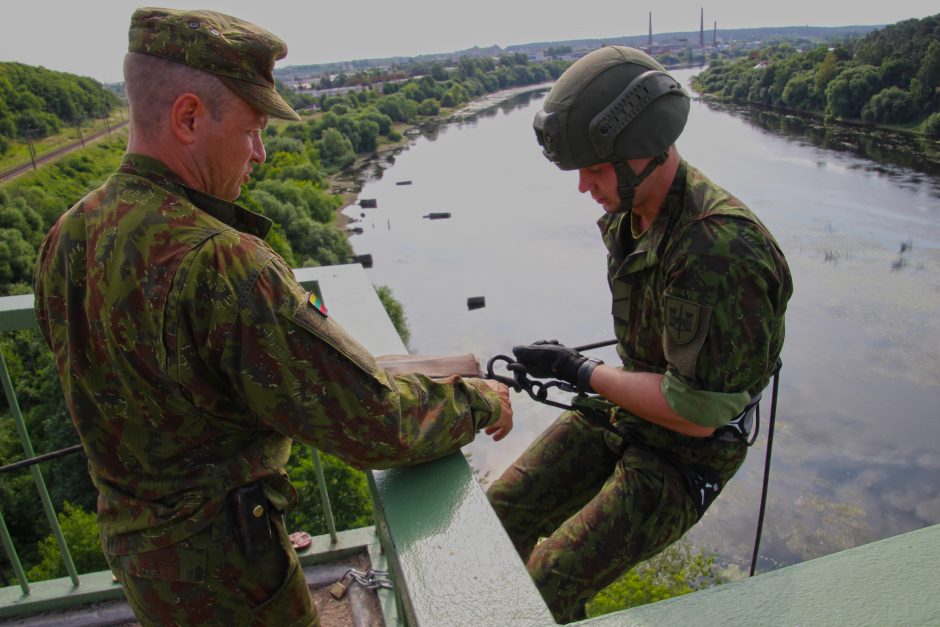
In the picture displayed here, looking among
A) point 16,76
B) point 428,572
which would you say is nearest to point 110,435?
point 428,572

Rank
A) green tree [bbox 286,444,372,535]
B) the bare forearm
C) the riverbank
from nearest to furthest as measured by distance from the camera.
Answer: the bare forearm, green tree [bbox 286,444,372,535], the riverbank

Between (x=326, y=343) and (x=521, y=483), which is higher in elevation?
(x=326, y=343)

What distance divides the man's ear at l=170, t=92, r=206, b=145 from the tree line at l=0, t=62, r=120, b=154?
78.2 meters

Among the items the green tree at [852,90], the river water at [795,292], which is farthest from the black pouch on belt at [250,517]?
the green tree at [852,90]

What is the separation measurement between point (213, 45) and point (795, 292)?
5790 cm

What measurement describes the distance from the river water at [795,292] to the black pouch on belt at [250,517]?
2969 cm

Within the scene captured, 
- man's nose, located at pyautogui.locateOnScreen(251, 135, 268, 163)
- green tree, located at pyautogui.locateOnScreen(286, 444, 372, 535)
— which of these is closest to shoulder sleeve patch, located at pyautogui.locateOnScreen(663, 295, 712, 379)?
man's nose, located at pyautogui.locateOnScreen(251, 135, 268, 163)

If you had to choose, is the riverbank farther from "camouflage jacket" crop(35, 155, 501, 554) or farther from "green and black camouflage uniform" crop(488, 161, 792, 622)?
"camouflage jacket" crop(35, 155, 501, 554)

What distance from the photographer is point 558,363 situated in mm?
3195

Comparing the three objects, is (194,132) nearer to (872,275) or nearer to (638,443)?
(638,443)

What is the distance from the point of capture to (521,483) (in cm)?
342

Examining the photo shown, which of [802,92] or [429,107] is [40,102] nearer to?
[429,107]

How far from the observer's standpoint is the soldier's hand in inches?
104

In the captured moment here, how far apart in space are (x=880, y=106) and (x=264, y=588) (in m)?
83.6
